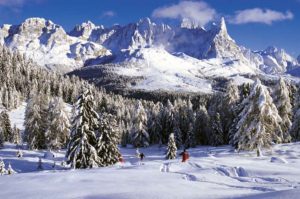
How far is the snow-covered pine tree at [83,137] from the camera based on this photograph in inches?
1684

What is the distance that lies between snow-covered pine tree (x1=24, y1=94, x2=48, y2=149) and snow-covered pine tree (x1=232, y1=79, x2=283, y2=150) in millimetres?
42742

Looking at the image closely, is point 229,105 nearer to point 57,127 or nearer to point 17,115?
point 57,127

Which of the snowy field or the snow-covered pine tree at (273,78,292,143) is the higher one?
the snow-covered pine tree at (273,78,292,143)

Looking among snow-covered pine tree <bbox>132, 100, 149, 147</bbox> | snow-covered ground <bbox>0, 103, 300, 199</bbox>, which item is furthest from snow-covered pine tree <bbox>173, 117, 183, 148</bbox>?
snow-covered ground <bbox>0, 103, 300, 199</bbox>

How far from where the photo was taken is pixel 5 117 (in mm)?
102688

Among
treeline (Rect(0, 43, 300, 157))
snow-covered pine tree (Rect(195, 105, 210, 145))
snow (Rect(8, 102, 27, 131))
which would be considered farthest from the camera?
snow (Rect(8, 102, 27, 131))

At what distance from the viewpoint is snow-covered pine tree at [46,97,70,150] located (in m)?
75.4

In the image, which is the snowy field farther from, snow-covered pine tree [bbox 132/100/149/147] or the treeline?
snow-covered pine tree [bbox 132/100/149/147]

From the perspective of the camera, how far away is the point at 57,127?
7606 cm

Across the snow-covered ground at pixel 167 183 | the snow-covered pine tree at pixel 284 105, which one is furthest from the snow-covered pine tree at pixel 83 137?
the snow-covered pine tree at pixel 284 105

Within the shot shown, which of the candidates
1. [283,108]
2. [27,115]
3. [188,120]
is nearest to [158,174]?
[283,108]

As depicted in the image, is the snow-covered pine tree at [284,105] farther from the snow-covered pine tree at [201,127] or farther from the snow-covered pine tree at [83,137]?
the snow-covered pine tree at [201,127]

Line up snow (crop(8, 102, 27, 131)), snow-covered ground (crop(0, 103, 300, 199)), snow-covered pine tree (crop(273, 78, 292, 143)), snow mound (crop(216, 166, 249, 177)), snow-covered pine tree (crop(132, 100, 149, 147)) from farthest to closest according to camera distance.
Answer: snow (crop(8, 102, 27, 131)) < snow-covered pine tree (crop(132, 100, 149, 147)) < snow-covered pine tree (crop(273, 78, 292, 143)) < snow mound (crop(216, 166, 249, 177)) < snow-covered ground (crop(0, 103, 300, 199))

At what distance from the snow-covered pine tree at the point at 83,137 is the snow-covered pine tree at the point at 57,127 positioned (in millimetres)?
32971
